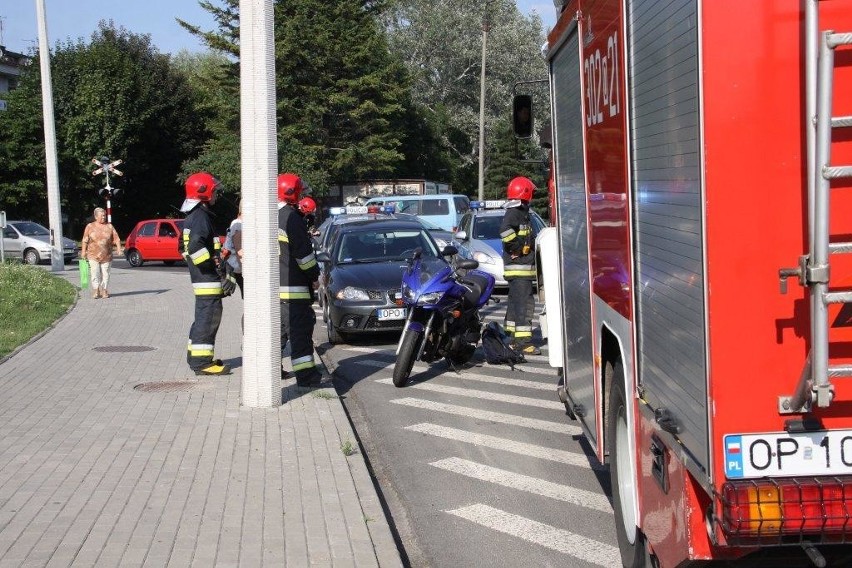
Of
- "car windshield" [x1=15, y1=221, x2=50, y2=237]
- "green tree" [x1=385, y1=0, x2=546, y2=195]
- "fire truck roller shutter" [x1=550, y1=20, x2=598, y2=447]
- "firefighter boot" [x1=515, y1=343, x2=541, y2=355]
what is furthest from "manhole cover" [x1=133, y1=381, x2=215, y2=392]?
"green tree" [x1=385, y1=0, x2=546, y2=195]

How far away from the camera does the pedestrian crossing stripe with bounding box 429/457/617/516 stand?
6.62 metres

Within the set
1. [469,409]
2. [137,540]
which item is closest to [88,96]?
[469,409]

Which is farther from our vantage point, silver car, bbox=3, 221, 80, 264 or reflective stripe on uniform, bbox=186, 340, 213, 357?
silver car, bbox=3, 221, 80, 264

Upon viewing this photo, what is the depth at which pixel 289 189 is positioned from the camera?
34.2ft

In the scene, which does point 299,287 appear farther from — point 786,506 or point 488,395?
point 786,506

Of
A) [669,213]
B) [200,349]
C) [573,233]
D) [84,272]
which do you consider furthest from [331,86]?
[669,213]

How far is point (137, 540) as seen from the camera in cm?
546

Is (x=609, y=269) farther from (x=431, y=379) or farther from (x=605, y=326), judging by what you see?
(x=431, y=379)

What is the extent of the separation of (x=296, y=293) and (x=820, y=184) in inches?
298

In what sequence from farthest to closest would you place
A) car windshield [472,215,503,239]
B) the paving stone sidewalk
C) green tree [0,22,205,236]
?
green tree [0,22,205,236] < car windshield [472,215,503,239] < the paving stone sidewalk

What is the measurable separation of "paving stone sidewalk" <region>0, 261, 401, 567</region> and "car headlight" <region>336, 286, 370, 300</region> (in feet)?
9.20

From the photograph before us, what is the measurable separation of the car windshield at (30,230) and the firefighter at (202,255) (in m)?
32.0

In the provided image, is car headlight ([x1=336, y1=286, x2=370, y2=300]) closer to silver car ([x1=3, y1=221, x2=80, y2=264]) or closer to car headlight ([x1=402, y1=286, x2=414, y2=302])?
car headlight ([x1=402, y1=286, x2=414, y2=302])

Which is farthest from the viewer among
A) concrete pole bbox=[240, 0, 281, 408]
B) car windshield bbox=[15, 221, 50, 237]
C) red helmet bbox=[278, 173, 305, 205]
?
car windshield bbox=[15, 221, 50, 237]
